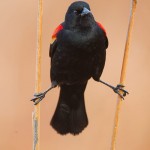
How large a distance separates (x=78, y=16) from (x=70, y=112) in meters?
0.50

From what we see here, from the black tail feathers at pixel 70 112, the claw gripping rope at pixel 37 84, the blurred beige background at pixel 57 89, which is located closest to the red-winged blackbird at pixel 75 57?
the black tail feathers at pixel 70 112

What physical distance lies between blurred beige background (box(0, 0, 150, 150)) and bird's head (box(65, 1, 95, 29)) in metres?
0.60

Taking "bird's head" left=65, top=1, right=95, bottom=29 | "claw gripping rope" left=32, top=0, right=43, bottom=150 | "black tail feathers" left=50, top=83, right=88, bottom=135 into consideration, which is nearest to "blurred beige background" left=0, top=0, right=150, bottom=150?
"black tail feathers" left=50, top=83, right=88, bottom=135

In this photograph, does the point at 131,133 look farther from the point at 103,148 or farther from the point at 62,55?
the point at 62,55

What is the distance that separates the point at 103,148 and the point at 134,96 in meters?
0.34

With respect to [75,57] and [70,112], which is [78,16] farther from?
[70,112]

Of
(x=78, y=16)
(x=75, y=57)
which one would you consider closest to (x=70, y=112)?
(x=75, y=57)

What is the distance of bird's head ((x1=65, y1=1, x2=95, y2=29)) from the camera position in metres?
1.66

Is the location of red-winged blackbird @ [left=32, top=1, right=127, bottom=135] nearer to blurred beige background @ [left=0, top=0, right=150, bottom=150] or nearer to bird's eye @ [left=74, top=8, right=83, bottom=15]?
bird's eye @ [left=74, top=8, right=83, bottom=15]

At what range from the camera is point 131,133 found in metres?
2.73

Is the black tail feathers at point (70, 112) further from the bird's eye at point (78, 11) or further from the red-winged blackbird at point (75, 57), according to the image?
the bird's eye at point (78, 11)

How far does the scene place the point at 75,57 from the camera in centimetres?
183

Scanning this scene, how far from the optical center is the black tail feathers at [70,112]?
203 cm

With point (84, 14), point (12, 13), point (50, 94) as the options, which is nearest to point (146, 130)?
point (50, 94)
